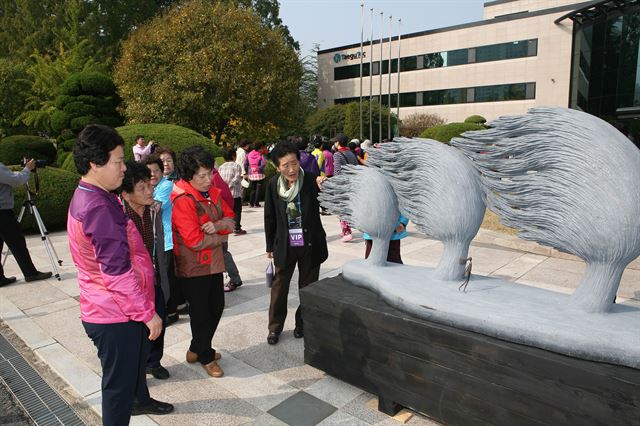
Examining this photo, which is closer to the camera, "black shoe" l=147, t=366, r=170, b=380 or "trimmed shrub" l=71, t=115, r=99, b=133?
"black shoe" l=147, t=366, r=170, b=380

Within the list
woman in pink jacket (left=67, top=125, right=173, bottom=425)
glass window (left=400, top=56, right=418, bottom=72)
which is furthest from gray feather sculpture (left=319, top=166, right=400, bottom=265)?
glass window (left=400, top=56, right=418, bottom=72)

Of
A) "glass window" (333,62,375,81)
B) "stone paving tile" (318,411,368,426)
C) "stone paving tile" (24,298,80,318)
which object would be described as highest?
"glass window" (333,62,375,81)

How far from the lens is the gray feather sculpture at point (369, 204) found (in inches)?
126

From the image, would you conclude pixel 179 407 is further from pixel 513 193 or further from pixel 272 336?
pixel 513 193

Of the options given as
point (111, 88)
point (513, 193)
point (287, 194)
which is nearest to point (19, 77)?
point (111, 88)

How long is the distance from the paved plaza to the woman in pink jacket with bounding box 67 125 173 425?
785 millimetres

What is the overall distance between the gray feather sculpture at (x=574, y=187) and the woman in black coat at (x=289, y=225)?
5.11 ft

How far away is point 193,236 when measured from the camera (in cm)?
317

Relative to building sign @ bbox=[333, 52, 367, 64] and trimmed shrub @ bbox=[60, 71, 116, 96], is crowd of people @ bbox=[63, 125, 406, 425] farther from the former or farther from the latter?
building sign @ bbox=[333, 52, 367, 64]

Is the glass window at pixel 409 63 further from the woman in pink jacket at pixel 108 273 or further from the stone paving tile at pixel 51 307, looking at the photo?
the woman in pink jacket at pixel 108 273

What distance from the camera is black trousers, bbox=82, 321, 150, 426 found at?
7.38 feet

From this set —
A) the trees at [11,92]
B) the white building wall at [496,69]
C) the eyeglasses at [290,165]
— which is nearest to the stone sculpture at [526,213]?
the eyeglasses at [290,165]

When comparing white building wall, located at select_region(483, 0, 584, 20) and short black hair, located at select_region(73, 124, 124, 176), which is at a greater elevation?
white building wall, located at select_region(483, 0, 584, 20)

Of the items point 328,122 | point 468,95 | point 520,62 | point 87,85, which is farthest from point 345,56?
point 87,85
